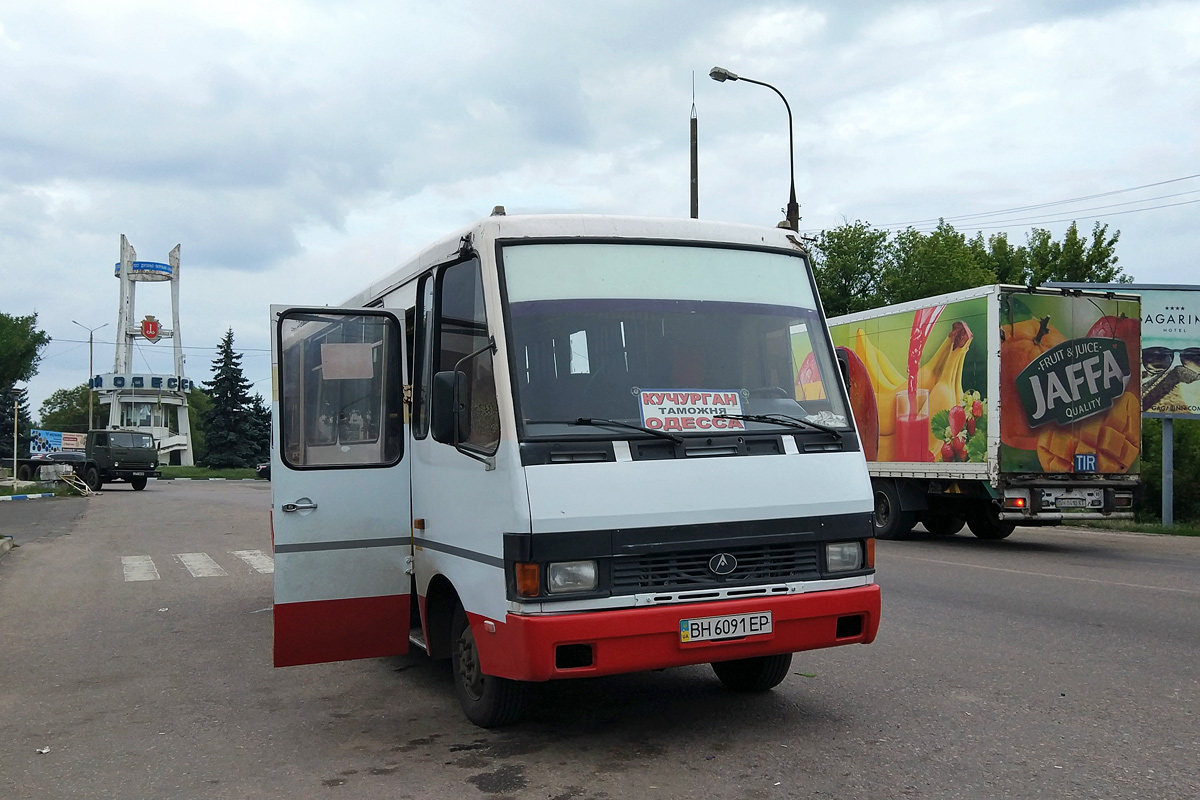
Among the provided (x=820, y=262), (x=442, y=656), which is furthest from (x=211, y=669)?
(x=820, y=262)

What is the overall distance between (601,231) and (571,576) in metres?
1.80

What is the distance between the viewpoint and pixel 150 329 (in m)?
85.5

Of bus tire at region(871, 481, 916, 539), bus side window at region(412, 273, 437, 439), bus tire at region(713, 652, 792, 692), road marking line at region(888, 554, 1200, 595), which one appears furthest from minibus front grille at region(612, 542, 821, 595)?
bus tire at region(871, 481, 916, 539)

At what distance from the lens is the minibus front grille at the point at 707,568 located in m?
4.93

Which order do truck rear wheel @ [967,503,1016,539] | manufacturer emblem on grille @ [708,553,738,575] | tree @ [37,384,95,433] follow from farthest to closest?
tree @ [37,384,95,433] < truck rear wheel @ [967,503,1016,539] < manufacturer emblem on grille @ [708,553,738,575]

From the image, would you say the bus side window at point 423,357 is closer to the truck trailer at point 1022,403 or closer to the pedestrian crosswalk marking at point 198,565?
the pedestrian crosswalk marking at point 198,565

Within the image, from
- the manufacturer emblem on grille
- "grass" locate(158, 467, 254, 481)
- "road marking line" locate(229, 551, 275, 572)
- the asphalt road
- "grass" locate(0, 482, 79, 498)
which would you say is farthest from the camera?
"grass" locate(158, 467, 254, 481)

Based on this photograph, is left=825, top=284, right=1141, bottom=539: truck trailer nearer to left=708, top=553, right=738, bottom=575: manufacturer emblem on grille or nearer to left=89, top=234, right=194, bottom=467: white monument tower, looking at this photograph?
left=708, top=553, right=738, bottom=575: manufacturer emblem on grille

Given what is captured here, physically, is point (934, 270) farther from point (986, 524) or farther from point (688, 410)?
point (688, 410)

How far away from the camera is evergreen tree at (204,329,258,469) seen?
76438 mm

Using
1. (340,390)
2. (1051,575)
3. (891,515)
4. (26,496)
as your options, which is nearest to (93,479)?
(26,496)

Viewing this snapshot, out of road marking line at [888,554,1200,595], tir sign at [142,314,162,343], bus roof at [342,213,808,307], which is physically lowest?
road marking line at [888,554,1200,595]

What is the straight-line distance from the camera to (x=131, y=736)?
585 centimetres

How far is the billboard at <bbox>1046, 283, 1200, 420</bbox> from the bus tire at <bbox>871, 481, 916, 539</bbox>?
5.37m
